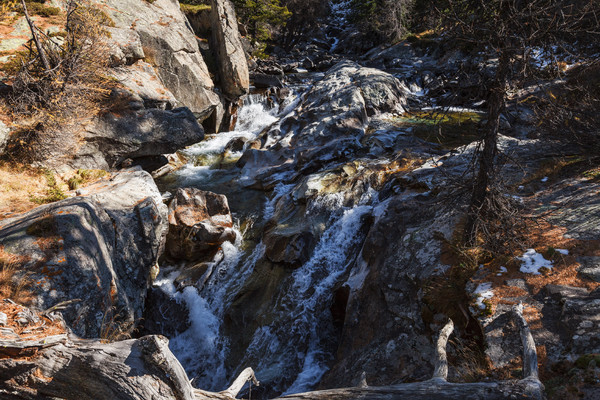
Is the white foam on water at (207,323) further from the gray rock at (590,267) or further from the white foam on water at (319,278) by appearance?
the gray rock at (590,267)

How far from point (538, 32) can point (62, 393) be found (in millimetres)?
7528

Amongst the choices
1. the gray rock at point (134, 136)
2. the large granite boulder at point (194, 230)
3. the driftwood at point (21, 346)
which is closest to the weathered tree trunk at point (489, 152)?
the driftwood at point (21, 346)

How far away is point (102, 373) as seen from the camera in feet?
11.6

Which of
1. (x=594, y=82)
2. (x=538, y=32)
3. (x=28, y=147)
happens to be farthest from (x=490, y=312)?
(x=28, y=147)

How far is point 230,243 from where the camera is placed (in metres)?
11.5

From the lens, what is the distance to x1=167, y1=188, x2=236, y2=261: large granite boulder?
11.2 metres

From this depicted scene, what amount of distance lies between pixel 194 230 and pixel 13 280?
5581mm

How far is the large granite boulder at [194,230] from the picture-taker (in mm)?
11219

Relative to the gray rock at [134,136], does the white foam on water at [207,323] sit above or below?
below

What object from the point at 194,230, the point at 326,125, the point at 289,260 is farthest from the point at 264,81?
the point at 289,260

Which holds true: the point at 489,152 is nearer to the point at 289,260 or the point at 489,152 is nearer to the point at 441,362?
the point at 441,362

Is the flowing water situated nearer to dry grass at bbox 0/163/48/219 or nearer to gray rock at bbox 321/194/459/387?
gray rock at bbox 321/194/459/387

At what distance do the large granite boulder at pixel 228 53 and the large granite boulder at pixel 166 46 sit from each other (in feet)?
4.60

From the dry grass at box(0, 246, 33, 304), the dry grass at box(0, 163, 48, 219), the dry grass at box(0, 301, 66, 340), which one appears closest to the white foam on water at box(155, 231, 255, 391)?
the dry grass at box(0, 163, 48, 219)
